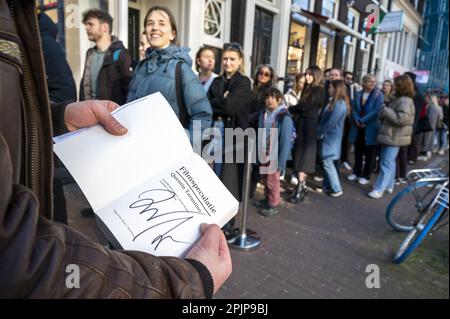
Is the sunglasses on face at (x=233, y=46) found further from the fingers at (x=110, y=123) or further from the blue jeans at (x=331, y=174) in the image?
the blue jeans at (x=331, y=174)

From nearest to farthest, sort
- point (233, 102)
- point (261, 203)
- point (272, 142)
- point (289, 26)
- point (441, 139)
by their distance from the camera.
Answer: point (289, 26) → point (272, 142) → point (233, 102) → point (261, 203) → point (441, 139)

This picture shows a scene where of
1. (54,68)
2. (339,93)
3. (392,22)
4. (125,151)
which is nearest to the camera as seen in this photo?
(125,151)

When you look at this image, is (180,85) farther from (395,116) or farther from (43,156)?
(395,116)

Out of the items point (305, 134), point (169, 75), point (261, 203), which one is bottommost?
point (261, 203)

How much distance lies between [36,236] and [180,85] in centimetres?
126

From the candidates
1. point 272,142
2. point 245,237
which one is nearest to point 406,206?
point 245,237

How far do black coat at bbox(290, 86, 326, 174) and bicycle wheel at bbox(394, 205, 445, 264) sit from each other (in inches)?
55.9

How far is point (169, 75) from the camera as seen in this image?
1.66 metres

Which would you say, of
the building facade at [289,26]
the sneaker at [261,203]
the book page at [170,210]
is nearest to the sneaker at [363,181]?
the sneaker at [261,203]

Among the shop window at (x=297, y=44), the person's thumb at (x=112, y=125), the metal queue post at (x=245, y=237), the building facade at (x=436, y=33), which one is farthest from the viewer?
the metal queue post at (x=245, y=237)

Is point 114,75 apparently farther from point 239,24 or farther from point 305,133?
point 305,133

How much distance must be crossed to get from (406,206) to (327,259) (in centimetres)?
130

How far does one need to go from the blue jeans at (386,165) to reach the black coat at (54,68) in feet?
13.1
